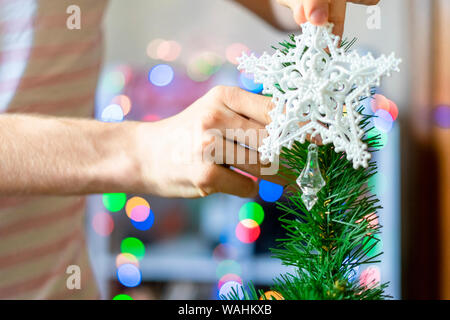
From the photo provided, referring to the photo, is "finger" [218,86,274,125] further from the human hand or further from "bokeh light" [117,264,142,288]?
"bokeh light" [117,264,142,288]

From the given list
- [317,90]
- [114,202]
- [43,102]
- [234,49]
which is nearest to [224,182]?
[317,90]

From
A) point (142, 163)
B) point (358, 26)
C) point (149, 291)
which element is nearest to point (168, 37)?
point (358, 26)

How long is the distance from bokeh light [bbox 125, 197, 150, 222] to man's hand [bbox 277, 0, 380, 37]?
1.39 m

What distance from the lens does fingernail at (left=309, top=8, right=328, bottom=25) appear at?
38 centimetres

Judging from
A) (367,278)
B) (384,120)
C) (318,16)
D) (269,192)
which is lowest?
(367,278)

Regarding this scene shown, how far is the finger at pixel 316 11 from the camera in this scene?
14.7 inches

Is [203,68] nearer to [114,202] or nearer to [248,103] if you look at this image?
[114,202]

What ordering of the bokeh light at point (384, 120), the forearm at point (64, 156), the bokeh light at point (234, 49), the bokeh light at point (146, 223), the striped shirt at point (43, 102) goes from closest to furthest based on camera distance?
the forearm at point (64, 156), the striped shirt at point (43, 102), the bokeh light at point (384, 120), the bokeh light at point (146, 223), the bokeh light at point (234, 49)

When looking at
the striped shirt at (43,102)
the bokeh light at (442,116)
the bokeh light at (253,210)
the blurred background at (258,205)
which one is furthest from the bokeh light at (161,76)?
the bokeh light at (442,116)

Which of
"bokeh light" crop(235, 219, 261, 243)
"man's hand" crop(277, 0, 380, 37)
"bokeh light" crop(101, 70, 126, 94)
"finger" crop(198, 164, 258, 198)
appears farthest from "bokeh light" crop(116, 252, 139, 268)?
"man's hand" crop(277, 0, 380, 37)

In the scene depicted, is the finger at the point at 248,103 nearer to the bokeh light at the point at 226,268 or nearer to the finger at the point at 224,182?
the finger at the point at 224,182

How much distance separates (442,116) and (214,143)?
1.42 meters

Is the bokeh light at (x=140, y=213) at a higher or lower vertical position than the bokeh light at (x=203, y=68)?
lower

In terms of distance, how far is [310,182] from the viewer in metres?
0.38
